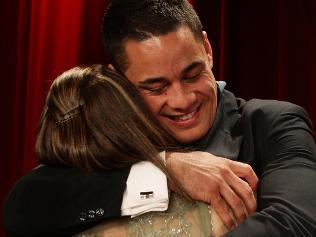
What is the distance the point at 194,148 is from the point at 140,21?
0.36m

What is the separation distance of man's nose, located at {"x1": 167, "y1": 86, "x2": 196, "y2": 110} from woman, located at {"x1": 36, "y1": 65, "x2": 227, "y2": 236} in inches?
9.3

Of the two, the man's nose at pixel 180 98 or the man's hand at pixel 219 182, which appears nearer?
the man's hand at pixel 219 182

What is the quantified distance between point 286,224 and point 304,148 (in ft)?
0.79

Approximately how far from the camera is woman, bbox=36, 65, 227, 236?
3.09ft

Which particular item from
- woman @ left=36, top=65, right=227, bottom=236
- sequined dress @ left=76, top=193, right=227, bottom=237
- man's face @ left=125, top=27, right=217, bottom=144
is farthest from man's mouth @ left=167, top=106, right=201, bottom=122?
sequined dress @ left=76, top=193, right=227, bottom=237

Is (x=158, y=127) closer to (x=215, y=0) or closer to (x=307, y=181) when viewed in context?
(x=307, y=181)

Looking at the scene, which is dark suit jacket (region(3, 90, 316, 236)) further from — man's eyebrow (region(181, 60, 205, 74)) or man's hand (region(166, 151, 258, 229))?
man's eyebrow (region(181, 60, 205, 74))

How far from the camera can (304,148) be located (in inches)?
45.1

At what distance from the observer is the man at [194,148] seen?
991 mm

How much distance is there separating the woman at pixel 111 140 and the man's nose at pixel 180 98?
0.24 metres

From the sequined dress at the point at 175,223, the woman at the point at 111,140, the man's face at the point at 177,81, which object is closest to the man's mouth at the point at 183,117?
the man's face at the point at 177,81

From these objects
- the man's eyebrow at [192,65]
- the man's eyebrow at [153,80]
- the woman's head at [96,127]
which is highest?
the man's eyebrow at [192,65]

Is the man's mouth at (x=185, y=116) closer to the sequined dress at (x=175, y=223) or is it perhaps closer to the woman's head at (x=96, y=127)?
the woman's head at (x=96, y=127)

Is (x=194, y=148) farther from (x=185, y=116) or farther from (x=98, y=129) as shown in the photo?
(x=98, y=129)
